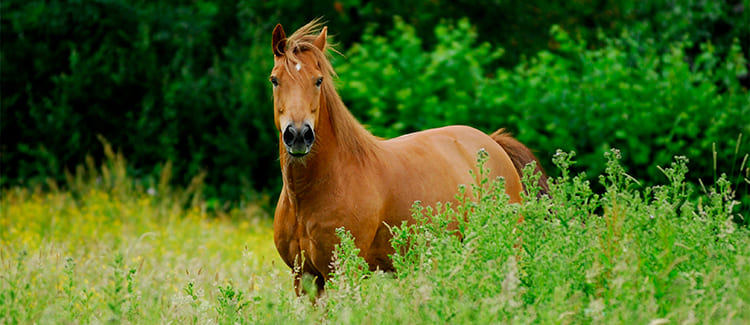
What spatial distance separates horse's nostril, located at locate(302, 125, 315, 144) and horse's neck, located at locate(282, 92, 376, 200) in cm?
35

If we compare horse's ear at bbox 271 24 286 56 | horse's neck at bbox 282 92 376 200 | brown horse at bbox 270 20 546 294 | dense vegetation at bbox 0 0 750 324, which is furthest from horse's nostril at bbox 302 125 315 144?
dense vegetation at bbox 0 0 750 324

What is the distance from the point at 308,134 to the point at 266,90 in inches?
248

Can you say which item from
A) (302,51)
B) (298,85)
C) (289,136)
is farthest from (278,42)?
(289,136)

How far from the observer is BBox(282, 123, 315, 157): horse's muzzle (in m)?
4.30

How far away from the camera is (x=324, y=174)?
4.72 meters

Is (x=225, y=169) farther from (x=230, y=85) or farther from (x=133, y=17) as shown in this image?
(x=133, y=17)

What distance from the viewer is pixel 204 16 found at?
11.8 m

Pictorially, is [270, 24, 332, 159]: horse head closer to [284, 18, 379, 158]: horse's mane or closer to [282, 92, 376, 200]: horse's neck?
[284, 18, 379, 158]: horse's mane

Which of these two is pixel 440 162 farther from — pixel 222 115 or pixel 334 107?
pixel 222 115

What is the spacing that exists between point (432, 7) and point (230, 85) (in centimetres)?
482

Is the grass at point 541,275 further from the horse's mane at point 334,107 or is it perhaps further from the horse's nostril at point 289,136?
the horse's mane at point 334,107

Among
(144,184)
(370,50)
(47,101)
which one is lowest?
(144,184)

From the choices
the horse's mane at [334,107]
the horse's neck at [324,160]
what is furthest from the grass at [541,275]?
the horse's mane at [334,107]

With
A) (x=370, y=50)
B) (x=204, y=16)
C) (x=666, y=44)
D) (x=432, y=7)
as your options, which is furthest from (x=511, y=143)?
(x=432, y=7)
